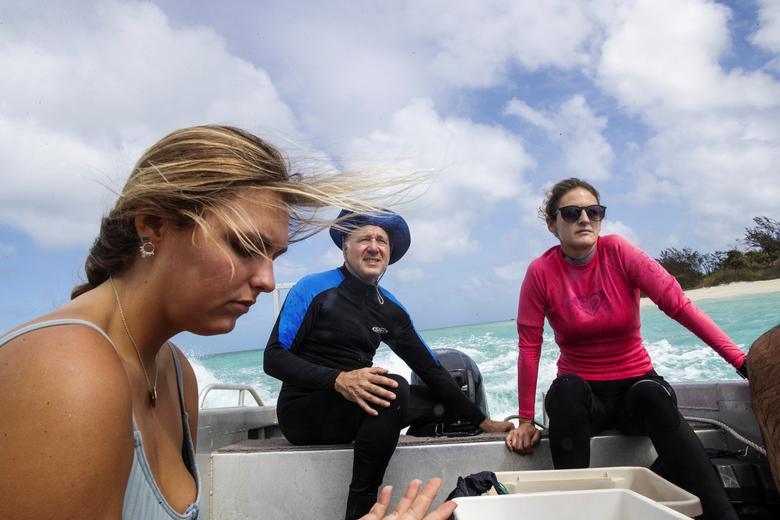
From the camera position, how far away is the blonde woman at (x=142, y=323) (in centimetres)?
70

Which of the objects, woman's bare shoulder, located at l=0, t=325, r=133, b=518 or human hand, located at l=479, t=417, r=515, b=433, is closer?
woman's bare shoulder, located at l=0, t=325, r=133, b=518

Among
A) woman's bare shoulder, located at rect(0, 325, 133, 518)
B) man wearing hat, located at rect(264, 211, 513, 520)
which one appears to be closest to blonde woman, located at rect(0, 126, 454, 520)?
woman's bare shoulder, located at rect(0, 325, 133, 518)

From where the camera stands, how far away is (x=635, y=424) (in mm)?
2430

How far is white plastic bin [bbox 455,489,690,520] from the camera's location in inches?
55.2

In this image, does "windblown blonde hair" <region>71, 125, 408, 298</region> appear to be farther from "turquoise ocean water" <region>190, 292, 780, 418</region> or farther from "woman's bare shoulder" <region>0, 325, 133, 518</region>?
"turquoise ocean water" <region>190, 292, 780, 418</region>

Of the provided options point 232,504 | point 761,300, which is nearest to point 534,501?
point 232,504

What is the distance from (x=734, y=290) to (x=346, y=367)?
29.2 m

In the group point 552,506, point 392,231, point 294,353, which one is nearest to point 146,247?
point 552,506

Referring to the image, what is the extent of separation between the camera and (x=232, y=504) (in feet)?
8.43

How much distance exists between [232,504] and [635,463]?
6.11 ft

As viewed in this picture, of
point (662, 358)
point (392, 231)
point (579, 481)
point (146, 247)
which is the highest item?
point (392, 231)

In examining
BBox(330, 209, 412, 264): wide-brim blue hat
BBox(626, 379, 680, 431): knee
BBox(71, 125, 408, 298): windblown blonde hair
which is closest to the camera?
BBox(71, 125, 408, 298): windblown blonde hair

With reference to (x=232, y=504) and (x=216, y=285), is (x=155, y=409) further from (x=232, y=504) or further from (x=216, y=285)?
(x=232, y=504)

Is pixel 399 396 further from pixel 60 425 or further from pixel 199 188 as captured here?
pixel 60 425
